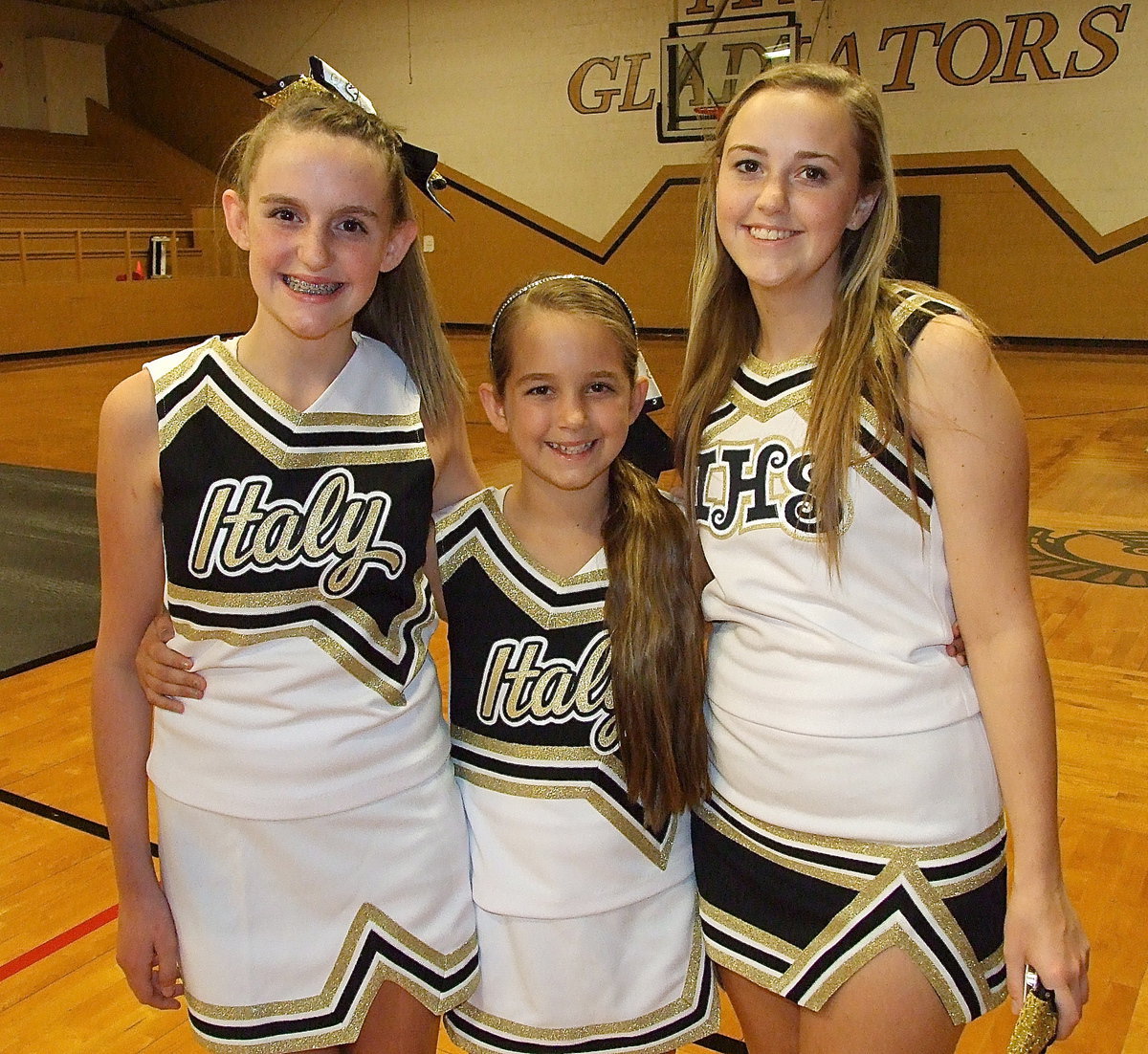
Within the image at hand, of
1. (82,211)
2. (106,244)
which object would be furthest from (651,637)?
(82,211)

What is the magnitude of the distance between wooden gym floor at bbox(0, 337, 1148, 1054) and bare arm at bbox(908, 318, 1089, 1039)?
3.06 ft

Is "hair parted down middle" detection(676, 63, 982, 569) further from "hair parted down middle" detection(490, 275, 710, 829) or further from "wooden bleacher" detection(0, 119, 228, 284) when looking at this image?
"wooden bleacher" detection(0, 119, 228, 284)

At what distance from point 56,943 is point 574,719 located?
145cm

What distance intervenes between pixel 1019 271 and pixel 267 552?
39.1 feet

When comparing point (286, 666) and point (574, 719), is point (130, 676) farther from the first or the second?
point (574, 719)

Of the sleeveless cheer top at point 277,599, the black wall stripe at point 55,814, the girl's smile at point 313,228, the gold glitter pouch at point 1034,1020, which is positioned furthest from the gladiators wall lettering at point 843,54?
the gold glitter pouch at point 1034,1020

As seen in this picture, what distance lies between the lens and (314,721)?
1281mm

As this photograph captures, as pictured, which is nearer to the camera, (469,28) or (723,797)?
(723,797)

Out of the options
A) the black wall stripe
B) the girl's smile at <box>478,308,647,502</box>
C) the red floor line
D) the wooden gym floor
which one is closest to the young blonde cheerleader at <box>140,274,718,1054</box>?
the girl's smile at <box>478,308,647,502</box>

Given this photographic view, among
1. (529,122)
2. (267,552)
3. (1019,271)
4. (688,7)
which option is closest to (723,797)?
(267,552)

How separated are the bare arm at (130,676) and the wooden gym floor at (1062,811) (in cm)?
77

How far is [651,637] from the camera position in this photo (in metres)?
1.35

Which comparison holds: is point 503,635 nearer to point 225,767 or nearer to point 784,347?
point 225,767

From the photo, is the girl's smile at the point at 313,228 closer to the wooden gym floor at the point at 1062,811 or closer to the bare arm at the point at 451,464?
the bare arm at the point at 451,464
